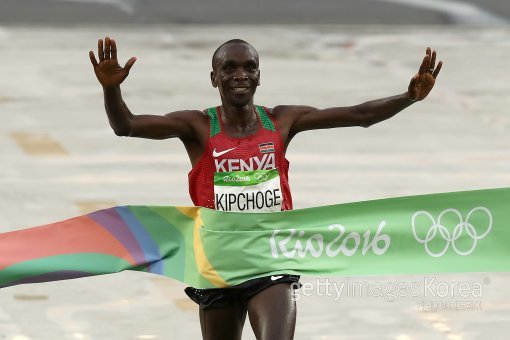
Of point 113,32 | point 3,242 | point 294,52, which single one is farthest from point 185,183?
point 113,32

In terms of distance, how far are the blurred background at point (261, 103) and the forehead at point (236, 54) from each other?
294cm

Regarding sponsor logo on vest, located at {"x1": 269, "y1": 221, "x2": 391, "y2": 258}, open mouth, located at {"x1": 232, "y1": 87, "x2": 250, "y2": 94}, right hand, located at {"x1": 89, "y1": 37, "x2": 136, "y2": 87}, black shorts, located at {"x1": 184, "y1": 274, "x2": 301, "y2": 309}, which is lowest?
black shorts, located at {"x1": 184, "y1": 274, "x2": 301, "y2": 309}

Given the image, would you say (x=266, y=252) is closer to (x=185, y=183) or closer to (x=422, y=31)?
(x=185, y=183)

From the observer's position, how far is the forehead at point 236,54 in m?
7.91

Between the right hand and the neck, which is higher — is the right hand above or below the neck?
above

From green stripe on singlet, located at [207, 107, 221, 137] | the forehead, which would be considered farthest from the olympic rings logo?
the forehead

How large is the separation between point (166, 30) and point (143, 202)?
42.2 ft

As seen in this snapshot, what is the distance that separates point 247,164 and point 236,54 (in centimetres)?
58

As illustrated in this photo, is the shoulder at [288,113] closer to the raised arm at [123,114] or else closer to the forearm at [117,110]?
the raised arm at [123,114]

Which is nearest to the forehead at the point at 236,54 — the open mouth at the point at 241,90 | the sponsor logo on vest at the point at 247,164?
the open mouth at the point at 241,90

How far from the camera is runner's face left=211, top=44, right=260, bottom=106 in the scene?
7914mm

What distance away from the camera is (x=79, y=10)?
94.6ft

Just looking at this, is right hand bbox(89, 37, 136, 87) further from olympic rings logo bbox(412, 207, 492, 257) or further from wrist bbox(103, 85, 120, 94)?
olympic rings logo bbox(412, 207, 492, 257)

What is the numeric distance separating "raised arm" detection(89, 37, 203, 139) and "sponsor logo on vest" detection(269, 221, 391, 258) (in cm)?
75
